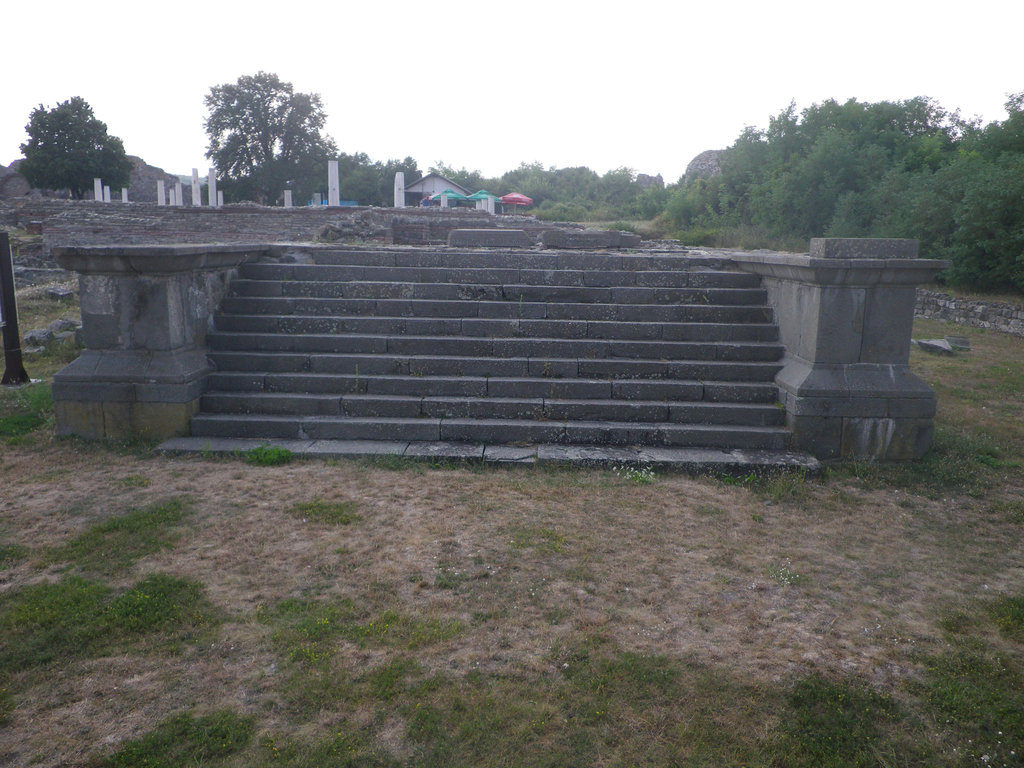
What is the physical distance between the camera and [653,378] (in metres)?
6.21

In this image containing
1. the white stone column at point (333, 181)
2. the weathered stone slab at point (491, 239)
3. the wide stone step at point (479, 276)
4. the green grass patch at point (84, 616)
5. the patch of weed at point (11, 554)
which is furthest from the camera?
the white stone column at point (333, 181)

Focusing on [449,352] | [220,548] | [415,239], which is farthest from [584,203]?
[220,548]

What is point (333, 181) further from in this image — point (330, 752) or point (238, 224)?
point (330, 752)

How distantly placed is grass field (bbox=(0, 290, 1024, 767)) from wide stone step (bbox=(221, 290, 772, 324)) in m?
2.03

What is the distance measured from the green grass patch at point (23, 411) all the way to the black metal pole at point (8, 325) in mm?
311

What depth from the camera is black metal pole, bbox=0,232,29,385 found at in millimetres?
7258

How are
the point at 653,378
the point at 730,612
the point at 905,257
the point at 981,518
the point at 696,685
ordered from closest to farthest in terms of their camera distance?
the point at 696,685 < the point at 730,612 < the point at 981,518 < the point at 905,257 < the point at 653,378

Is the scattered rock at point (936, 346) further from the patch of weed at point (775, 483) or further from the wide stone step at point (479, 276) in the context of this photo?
the patch of weed at point (775, 483)

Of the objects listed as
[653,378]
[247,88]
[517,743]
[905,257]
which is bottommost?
[517,743]

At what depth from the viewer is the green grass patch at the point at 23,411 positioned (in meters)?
5.80

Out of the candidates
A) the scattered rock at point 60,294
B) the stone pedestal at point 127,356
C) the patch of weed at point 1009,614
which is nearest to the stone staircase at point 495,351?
the stone pedestal at point 127,356

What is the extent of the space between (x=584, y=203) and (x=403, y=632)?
4254 cm

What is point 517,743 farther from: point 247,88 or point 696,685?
point 247,88

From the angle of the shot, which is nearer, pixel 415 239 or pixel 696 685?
pixel 696 685
